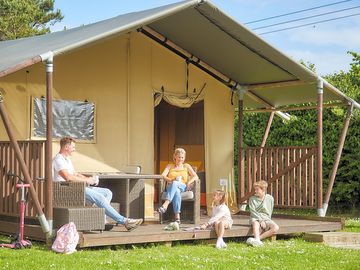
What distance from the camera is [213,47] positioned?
35.9 ft

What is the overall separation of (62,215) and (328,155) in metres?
7.16

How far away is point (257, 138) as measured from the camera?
1521 cm

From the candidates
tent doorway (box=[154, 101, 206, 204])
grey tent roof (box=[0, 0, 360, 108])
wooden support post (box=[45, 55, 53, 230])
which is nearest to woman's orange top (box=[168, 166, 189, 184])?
grey tent roof (box=[0, 0, 360, 108])

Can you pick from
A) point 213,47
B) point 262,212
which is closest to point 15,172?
point 262,212

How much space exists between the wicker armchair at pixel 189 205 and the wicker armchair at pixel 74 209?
1458mm

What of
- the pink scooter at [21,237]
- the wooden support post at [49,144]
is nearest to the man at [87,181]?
the wooden support post at [49,144]

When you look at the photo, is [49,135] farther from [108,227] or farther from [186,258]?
[186,258]

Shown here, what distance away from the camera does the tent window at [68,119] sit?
988cm

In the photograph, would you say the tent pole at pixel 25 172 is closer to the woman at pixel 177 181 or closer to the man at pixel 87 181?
the man at pixel 87 181

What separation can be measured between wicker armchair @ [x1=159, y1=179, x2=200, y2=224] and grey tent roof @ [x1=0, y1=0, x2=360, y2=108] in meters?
2.15

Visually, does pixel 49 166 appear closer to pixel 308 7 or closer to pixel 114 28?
pixel 114 28

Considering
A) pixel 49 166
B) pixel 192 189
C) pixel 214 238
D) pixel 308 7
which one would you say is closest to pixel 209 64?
pixel 192 189

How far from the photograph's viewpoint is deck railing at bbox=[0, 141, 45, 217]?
27.0ft

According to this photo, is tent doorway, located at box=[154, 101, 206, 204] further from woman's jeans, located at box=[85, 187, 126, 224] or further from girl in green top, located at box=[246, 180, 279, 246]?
woman's jeans, located at box=[85, 187, 126, 224]
